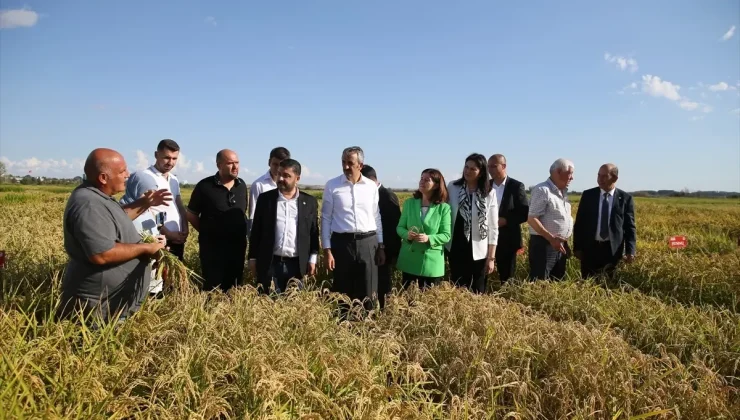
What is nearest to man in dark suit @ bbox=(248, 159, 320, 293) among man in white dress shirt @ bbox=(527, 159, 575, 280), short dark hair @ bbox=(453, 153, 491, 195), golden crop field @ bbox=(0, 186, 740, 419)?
golden crop field @ bbox=(0, 186, 740, 419)

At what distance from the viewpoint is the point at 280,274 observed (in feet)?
15.4

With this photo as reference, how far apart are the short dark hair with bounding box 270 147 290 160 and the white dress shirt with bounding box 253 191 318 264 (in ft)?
3.03

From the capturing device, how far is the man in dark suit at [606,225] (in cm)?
586

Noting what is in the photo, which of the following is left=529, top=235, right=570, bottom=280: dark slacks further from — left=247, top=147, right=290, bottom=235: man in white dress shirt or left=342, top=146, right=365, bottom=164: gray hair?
Answer: left=247, top=147, right=290, bottom=235: man in white dress shirt

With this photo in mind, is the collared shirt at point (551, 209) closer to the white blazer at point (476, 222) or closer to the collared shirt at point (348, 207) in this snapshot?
the white blazer at point (476, 222)

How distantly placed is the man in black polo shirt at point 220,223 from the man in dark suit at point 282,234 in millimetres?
469

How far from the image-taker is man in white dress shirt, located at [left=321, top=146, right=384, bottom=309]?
4824mm

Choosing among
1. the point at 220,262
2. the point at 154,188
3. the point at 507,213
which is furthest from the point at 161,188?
the point at 507,213

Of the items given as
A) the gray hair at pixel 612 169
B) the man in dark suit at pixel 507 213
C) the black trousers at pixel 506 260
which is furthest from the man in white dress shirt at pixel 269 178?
the gray hair at pixel 612 169

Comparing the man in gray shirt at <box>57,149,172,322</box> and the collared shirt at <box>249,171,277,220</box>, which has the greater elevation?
the collared shirt at <box>249,171,277,220</box>

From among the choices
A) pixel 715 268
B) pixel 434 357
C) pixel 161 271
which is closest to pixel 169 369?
pixel 161 271

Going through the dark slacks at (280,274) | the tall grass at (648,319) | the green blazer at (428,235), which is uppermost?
the green blazer at (428,235)

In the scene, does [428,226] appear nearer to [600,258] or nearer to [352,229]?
[352,229]

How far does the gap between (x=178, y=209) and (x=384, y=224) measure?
2.54 m
